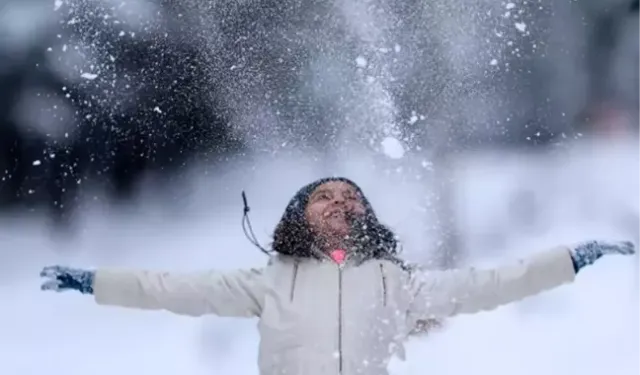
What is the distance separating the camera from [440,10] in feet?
5.75

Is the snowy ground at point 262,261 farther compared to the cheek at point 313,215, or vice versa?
the snowy ground at point 262,261

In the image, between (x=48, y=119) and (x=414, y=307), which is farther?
(x=48, y=119)

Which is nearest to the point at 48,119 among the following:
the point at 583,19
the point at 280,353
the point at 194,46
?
the point at 194,46

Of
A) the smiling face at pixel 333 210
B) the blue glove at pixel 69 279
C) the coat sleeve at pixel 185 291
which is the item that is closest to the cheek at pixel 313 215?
the smiling face at pixel 333 210

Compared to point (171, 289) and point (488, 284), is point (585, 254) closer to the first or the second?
point (488, 284)

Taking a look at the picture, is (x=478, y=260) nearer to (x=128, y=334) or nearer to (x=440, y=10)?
(x=440, y=10)

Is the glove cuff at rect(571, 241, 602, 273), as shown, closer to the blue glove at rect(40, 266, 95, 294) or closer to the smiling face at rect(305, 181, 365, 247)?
the smiling face at rect(305, 181, 365, 247)

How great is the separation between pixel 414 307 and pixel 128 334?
61cm

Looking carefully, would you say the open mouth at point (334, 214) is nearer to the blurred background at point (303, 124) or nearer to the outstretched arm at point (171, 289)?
the outstretched arm at point (171, 289)

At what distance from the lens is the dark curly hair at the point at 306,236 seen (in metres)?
1.30

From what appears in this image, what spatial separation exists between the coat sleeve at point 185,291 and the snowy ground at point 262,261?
368 millimetres

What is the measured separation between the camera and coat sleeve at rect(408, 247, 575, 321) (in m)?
1.27

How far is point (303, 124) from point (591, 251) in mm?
644

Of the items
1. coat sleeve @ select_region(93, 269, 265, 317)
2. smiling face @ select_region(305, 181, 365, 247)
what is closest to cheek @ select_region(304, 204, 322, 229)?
smiling face @ select_region(305, 181, 365, 247)
